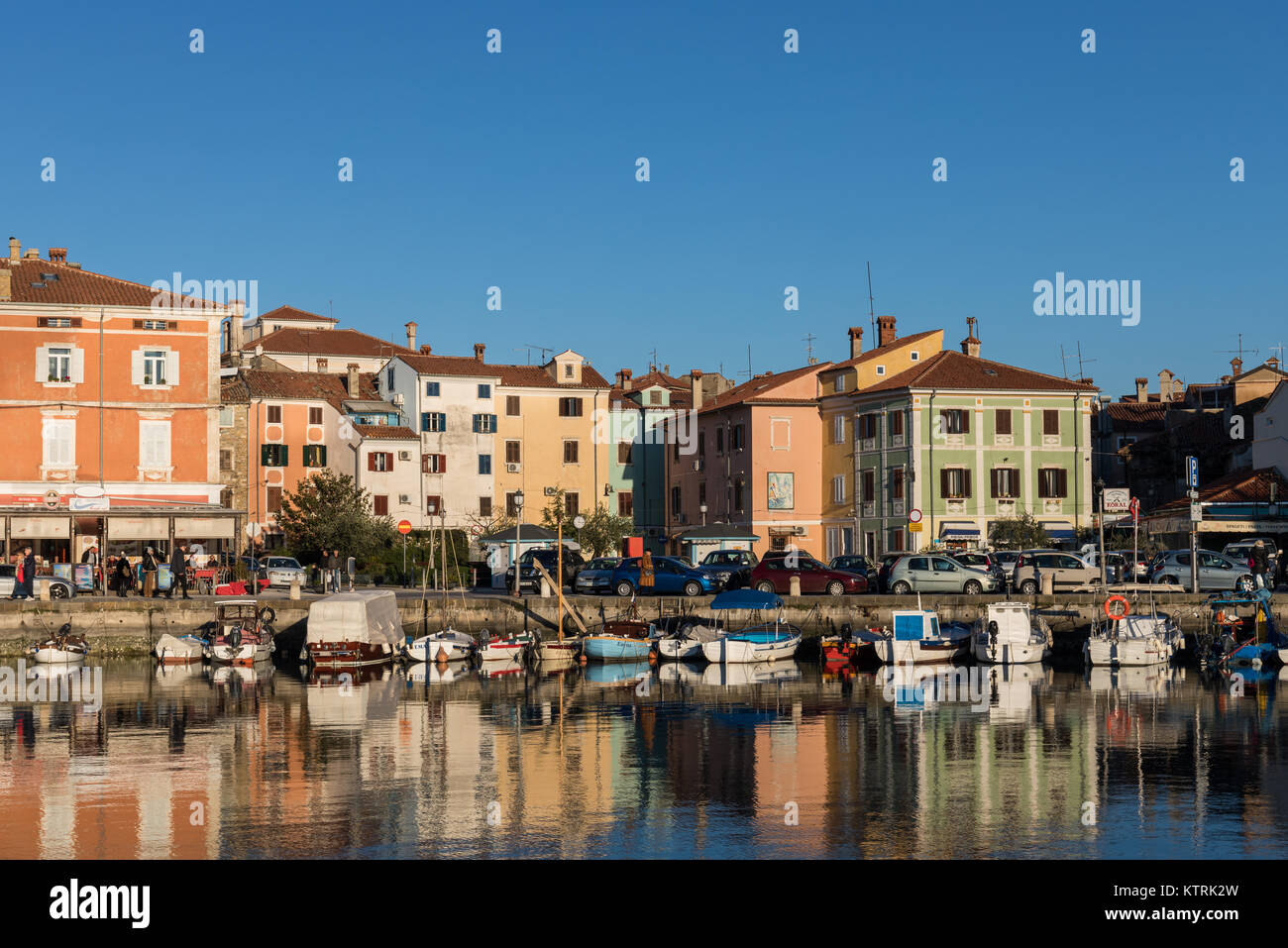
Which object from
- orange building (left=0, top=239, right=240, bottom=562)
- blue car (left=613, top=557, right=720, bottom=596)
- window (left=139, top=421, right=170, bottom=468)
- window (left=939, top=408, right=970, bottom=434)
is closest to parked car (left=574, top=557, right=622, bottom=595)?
blue car (left=613, top=557, right=720, bottom=596)

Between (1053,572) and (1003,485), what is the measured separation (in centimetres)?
2146

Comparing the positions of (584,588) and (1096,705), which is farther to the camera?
(584,588)

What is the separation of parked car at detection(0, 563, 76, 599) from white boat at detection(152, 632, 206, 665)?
267 inches

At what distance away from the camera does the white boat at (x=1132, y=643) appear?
159 ft

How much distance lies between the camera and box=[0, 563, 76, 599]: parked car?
5375 centimetres

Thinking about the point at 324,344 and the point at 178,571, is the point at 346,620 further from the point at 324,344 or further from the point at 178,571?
the point at 324,344

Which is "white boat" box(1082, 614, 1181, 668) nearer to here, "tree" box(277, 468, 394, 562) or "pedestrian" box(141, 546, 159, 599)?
"pedestrian" box(141, 546, 159, 599)

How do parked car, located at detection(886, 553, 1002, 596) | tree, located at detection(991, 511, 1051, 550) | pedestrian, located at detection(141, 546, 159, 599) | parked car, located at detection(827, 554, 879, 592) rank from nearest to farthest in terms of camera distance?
Answer: parked car, located at detection(886, 553, 1002, 596), pedestrian, located at detection(141, 546, 159, 599), parked car, located at detection(827, 554, 879, 592), tree, located at detection(991, 511, 1051, 550)

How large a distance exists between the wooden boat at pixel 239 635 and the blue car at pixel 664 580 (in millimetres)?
12794

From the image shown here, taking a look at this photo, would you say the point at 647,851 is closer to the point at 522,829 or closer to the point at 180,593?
the point at 522,829

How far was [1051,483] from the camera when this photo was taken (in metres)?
75.5
